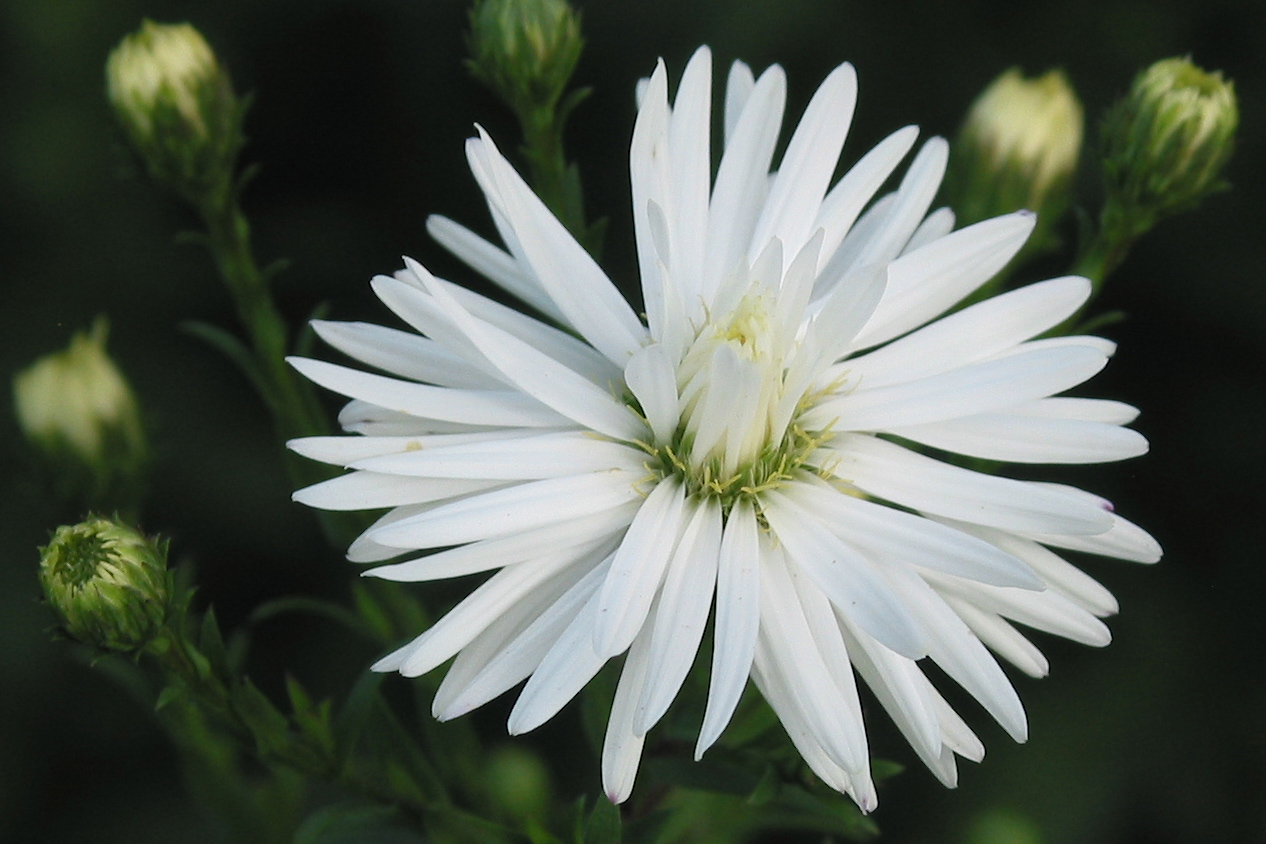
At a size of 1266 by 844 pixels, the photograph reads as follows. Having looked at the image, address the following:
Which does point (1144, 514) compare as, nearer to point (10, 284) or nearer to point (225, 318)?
point (225, 318)

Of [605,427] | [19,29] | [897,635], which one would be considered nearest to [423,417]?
[605,427]

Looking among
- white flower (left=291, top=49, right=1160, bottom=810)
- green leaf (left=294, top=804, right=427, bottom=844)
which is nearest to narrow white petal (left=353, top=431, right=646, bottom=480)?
white flower (left=291, top=49, right=1160, bottom=810)

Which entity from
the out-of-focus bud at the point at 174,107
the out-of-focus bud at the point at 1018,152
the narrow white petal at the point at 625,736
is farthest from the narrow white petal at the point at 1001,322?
the out-of-focus bud at the point at 174,107

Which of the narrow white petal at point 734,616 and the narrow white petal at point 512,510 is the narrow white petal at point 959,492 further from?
the narrow white petal at point 512,510

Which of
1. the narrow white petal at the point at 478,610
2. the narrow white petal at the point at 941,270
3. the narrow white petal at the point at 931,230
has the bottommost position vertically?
the narrow white petal at the point at 478,610

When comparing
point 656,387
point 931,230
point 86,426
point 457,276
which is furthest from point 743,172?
point 457,276

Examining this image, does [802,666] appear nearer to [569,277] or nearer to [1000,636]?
[1000,636]

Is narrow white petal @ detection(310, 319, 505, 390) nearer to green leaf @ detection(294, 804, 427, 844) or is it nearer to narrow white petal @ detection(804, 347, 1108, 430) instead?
narrow white petal @ detection(804, 347, 1108, 430)
